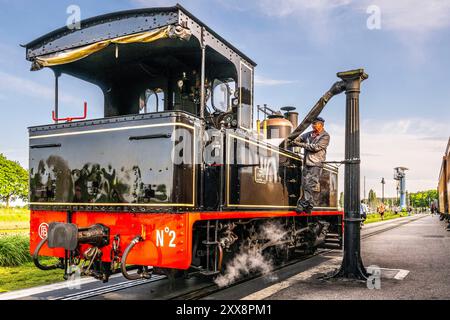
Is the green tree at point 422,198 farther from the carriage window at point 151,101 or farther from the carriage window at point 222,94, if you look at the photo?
the carriage window at point 151,101

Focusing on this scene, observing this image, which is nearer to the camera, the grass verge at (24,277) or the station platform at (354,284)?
the station platform at (354,284)

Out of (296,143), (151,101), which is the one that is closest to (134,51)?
(151,101)

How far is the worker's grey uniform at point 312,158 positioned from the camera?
789 centimetres

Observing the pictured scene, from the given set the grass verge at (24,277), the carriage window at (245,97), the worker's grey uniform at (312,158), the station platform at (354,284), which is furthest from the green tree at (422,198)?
the grass verge at (24,277)

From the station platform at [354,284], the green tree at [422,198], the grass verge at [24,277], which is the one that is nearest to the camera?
the station platform at [354,284]

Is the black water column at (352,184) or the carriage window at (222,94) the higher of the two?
the carriage window at (222,94)

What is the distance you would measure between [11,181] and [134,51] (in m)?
66.0

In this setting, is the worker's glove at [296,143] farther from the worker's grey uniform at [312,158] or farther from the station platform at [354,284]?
the station platform at [354,284]

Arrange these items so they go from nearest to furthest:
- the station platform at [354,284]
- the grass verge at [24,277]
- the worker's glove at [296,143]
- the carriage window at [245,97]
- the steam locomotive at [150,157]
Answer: the steam locomotive at [150,157], the station platform at [354,284], the carriage window at [245,97], the grass verge at [24,277], the worker's glove at [296,143]

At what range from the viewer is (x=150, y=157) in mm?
5348

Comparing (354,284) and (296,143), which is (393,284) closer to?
(354,284)

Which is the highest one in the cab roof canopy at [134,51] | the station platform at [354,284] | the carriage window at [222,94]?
the cab roof canopy at [134,51]

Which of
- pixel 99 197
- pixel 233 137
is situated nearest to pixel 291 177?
pixel 233 137

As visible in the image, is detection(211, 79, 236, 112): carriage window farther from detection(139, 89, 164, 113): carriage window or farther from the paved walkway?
the paved walkway
